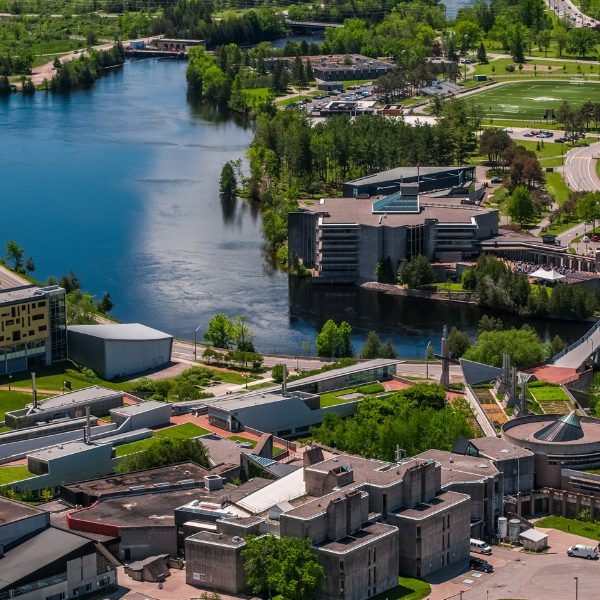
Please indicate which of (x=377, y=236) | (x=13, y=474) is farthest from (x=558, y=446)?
(x=377, y=236)

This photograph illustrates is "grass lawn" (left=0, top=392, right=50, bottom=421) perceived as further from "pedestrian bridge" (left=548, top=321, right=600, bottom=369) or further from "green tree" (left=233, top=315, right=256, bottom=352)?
"pedestrian bridge" (left=548, top=321, right=600, bottom=369)

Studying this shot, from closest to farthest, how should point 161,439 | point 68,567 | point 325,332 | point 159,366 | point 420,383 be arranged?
1. point 68,567
2. point 161,439
3. point 420,383
4. point 159,366
5. point 325,332

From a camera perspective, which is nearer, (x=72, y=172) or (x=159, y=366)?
(x=159, y=366)

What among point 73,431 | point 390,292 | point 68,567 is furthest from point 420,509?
point 390,292

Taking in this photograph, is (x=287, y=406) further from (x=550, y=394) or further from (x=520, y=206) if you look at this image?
(x=520, y=206)

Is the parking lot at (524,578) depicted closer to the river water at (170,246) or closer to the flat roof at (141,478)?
the flat roof at (141,478)

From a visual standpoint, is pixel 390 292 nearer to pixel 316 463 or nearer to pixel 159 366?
pixel 159 366
